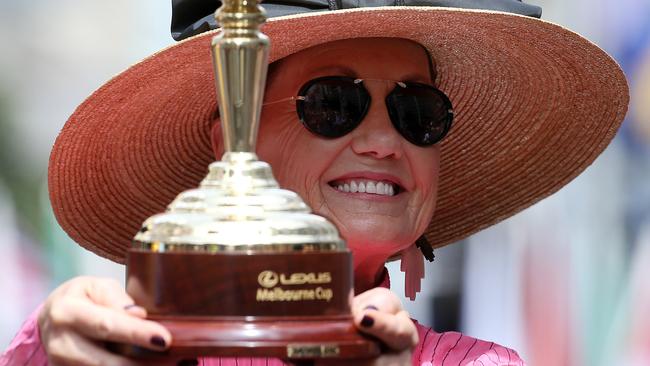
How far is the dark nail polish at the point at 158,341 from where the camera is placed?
50.5 inches

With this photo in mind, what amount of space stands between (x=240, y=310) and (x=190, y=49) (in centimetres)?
81

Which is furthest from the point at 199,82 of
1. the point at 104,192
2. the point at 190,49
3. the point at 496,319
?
the point at 496,319

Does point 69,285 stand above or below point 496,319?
above

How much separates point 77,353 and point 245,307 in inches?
7.0

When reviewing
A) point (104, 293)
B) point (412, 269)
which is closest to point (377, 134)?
point (412, 269)

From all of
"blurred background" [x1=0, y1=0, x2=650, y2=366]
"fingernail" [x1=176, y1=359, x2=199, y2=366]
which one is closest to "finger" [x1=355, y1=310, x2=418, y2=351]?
"fingernail" [x1=176, y1=359, x2=199, y2=366]

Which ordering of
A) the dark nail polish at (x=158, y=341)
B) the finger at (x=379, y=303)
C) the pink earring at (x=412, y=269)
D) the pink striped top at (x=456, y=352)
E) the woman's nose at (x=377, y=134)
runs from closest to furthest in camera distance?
1. the dark nail polish at (x=158, y=341)
2. the finger at (x=379, y=303)
3. the woman's nose at (x=377, y=134)
4. the pink striped top at (x=456, y=352)
5. the pink earring at (x=412, y=269)

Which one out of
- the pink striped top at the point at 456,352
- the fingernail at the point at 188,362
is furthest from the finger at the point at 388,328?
the pink striped top at the point at 456,352

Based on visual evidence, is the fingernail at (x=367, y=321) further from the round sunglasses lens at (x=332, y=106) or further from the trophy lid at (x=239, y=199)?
the round sunglasses lens at (x=332, y=106)

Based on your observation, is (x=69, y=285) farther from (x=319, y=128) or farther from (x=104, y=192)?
(x=104, y=192)

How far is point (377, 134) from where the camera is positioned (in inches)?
83.0

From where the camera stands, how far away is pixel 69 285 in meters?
1.44

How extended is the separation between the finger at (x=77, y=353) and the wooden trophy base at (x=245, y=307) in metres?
0.01

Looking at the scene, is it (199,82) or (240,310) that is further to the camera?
(199,82)
